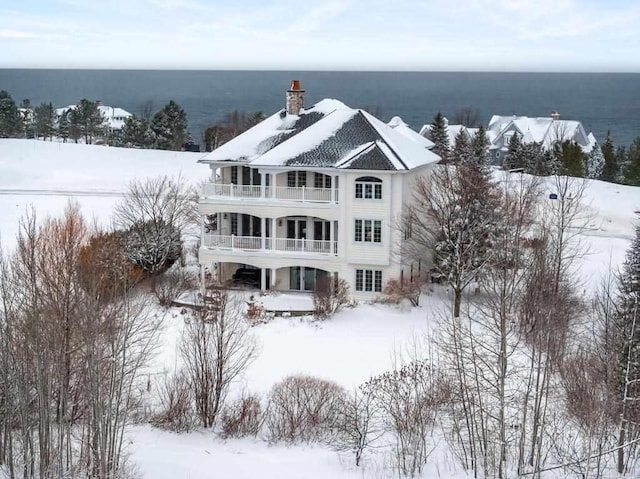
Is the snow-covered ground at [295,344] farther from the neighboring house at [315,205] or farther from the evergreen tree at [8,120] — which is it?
the evergreen tree at [8,120]

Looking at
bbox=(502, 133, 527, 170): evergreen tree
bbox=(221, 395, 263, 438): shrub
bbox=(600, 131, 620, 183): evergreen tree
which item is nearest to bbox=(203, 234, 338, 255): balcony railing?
bbox=(221, 395, 263, 438): shrub

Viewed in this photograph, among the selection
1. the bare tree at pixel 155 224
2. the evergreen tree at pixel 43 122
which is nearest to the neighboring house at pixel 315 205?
the bare tree at pixel 155 224

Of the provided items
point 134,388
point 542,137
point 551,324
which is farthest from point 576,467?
point 542,137

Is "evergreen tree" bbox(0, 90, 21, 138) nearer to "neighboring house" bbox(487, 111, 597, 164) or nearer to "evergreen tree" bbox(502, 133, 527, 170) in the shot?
"neighboring house" bbox(487, 111, 597, 164)

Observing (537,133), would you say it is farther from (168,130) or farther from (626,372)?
(626,372)

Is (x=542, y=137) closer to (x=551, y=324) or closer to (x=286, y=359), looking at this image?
(x=286, y=359)

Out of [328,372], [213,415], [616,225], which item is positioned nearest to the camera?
[213,415]
